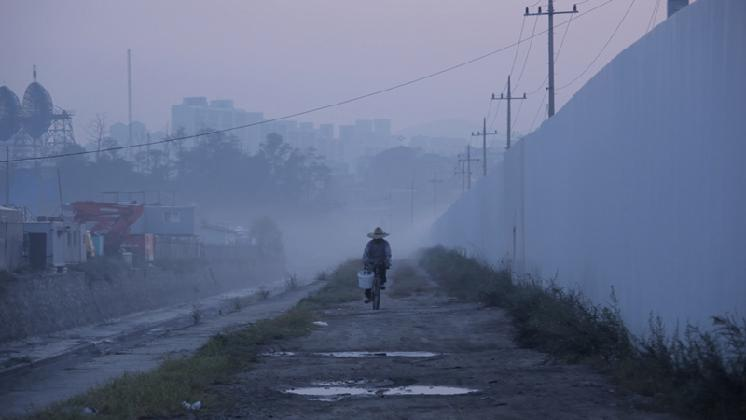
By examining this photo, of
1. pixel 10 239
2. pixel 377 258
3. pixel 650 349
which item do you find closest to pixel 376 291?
pixel 377 258

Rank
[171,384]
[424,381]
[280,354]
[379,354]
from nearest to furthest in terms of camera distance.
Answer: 1. [171,384]
2. [424,381]
3. [379,354]
4. [280,354]

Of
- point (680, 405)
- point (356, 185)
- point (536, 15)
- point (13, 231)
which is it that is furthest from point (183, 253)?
point (356, 185)

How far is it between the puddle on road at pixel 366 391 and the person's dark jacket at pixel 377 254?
1105 cm

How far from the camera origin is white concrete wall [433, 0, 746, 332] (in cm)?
741

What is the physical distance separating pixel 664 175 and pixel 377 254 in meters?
→ 11.6

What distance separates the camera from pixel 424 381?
965cm

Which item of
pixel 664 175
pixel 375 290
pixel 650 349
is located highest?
pixel 664 175

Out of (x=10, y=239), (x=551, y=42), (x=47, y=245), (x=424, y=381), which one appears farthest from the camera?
(x=47, y=245)

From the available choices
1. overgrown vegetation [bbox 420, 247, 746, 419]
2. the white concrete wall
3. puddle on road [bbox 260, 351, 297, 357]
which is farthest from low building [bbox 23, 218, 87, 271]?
puddle on road [bbox 260, 351, 297, 357]

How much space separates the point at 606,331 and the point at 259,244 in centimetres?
7251

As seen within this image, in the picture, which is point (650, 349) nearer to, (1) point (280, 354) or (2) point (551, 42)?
(1) point (280, 354)

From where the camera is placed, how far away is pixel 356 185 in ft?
581

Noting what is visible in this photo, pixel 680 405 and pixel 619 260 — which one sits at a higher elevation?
pixel 619 260

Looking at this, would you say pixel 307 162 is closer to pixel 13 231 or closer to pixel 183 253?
pixel 183 253
